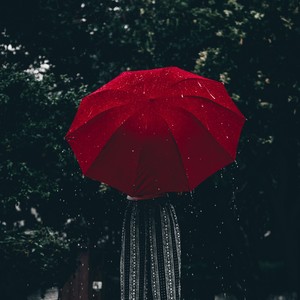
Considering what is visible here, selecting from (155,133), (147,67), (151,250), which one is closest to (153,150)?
(155,133)

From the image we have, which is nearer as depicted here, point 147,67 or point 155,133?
point 155,133

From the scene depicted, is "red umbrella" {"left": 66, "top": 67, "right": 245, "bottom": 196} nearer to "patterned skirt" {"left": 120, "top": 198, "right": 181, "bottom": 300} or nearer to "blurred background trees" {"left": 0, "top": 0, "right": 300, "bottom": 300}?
"patterned skirt" {"left": 120, "top": 198, "right": 181, "bottom": 300}

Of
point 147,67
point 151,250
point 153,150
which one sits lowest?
point 151,250

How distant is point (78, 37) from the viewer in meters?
12.0

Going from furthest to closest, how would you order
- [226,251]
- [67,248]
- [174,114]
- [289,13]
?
[226,251]
[289,13]
[67,248]
[174,114]

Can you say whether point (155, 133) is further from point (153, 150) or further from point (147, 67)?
point (147, 67)

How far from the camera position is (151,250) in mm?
4676

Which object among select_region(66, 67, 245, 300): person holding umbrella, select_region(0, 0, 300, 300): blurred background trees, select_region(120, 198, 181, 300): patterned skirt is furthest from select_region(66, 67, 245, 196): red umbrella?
select_region(0, 0, 300, 300): blurred background trees

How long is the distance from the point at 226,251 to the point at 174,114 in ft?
21.2

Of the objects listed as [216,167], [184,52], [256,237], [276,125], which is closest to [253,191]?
[256,237]

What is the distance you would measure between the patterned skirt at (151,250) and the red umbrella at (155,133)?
0.53ft

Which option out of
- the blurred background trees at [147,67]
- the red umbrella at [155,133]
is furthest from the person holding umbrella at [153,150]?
the blurred background trees at [147,67]

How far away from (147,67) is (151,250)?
7281mm

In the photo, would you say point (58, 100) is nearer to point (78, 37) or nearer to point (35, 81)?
point (35, 81)
